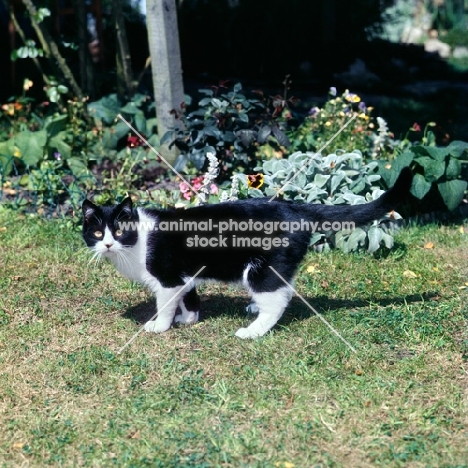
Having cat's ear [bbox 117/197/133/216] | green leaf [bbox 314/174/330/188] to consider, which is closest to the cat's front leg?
cat's ear [bbox 117/197/133/216]

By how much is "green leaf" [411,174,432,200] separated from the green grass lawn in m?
0.59

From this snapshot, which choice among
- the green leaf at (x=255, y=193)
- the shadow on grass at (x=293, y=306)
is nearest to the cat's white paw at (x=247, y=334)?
the shadow on grass at (x=293, y=306)

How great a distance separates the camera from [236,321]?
4.26m

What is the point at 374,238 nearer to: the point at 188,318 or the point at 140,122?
the point at 188,318

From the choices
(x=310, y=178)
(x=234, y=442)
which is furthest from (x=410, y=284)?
(x=234, y=442)

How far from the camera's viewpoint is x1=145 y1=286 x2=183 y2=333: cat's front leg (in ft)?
13.2

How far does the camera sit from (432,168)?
5.55 m

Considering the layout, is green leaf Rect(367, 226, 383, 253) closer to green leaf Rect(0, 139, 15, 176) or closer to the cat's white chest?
the cat's white chest

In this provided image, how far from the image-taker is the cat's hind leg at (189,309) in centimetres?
419

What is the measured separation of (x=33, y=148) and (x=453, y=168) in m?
3.55

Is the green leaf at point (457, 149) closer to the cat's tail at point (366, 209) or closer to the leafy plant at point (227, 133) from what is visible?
the leafy plant at point (227, 133)

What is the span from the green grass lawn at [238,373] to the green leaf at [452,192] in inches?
25.2

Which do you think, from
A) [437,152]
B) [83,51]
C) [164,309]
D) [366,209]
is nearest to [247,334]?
[164,309]

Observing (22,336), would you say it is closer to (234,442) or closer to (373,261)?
(234,442)
